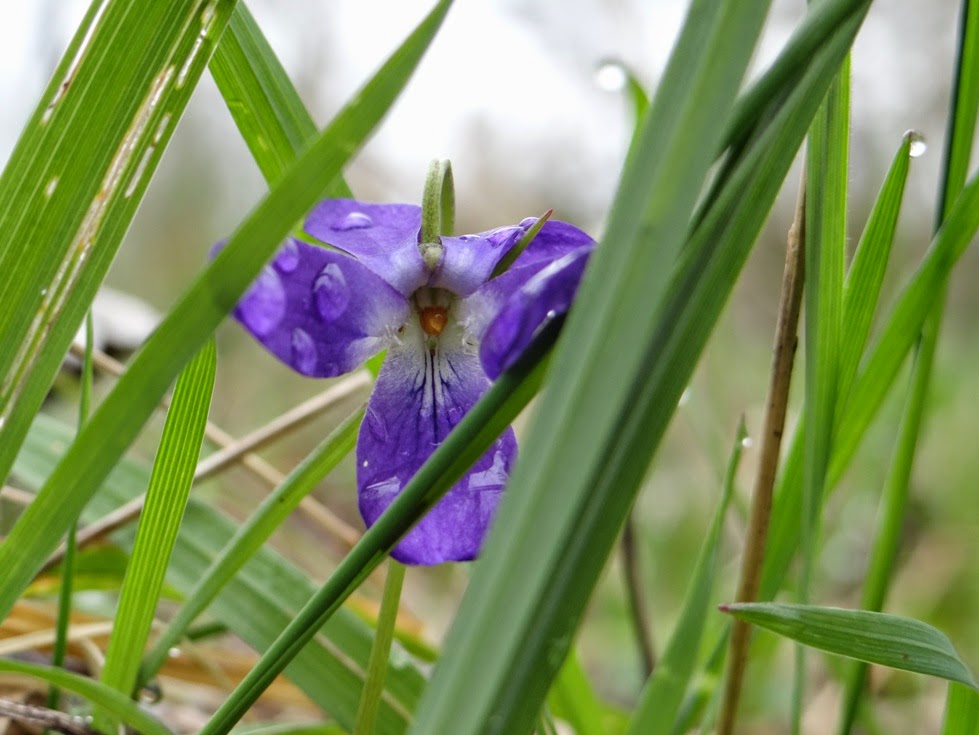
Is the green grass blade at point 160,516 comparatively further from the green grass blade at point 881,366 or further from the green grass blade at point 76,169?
the green grass blade at point 881,366

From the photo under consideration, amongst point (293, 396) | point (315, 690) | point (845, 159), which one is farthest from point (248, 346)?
point (845, 159)

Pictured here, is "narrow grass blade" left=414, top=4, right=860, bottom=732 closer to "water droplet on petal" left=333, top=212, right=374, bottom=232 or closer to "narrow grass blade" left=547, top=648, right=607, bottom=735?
"water droplet on petal" left=333, top=212, right=374, bottom=232

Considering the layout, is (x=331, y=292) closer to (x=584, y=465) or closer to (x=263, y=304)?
(x=263, y=304)

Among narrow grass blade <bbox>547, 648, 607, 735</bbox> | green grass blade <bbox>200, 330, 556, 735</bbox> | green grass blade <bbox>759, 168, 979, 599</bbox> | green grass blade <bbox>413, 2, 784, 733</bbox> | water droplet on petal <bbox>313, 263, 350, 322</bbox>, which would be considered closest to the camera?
green grass blade <bbox>413, 2, 784, 733</bbox>

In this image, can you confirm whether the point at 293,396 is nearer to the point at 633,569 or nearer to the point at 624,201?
the point at 633,569

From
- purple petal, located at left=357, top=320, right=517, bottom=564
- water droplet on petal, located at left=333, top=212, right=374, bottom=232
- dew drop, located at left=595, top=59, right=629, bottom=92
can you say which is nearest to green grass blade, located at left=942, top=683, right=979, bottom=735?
purple petal, located at left=357, top=320, right=517, bottom=564

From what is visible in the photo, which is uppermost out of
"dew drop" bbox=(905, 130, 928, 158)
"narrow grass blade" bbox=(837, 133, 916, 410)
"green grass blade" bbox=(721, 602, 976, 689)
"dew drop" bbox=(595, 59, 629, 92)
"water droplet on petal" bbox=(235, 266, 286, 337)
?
"dew drop" bbox=(595, 59, 629, 92)

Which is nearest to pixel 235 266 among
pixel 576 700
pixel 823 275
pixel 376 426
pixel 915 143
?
pixel 376 426
